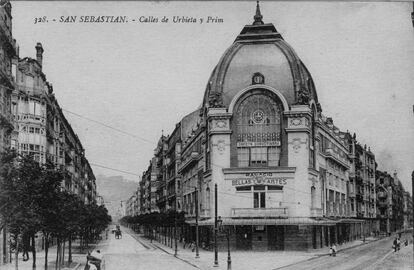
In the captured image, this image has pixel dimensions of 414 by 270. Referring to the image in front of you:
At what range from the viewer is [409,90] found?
1203 inches

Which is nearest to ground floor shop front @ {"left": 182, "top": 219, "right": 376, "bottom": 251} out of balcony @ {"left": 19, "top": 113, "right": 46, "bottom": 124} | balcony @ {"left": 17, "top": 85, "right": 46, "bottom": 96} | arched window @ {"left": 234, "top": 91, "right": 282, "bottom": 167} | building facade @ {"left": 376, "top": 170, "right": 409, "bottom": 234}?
arched window @ {"left": 234, "top": 91, "right": 282, "bottom": 167}

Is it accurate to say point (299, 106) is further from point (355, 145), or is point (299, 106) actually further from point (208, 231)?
point (355, 145)

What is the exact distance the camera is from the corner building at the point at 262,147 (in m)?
60.2

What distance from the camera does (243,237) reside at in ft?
198

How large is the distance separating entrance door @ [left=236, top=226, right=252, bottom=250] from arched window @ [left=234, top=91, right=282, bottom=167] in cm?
693

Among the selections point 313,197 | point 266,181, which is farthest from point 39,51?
point 313,197

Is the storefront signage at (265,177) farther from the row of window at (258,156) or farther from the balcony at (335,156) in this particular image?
the balcony at (335,156)

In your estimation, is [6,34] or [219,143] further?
[219,143]

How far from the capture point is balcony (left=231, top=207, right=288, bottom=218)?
196ft

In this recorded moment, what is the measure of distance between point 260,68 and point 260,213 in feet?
52.4

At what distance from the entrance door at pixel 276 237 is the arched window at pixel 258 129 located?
6.99m

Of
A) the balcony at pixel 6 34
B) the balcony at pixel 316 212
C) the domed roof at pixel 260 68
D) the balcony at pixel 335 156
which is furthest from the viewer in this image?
the balcony at pixel 335 156

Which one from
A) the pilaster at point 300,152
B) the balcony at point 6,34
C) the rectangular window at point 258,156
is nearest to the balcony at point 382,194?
the pilaster at point 300,152

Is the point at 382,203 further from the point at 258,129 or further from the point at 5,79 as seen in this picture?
the point at 5,79
